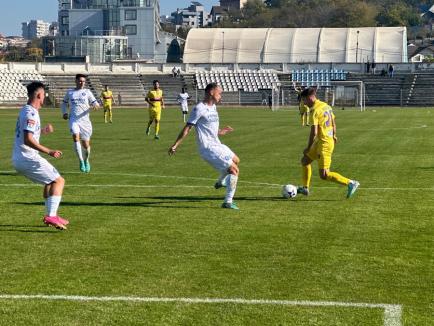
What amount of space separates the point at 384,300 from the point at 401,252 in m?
2.19

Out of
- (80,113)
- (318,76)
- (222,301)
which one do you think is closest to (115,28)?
(318,76)

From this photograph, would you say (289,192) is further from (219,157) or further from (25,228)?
(25,228)

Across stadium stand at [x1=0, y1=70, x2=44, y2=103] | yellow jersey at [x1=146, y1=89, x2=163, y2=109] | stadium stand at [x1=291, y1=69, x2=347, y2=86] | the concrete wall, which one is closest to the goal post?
stadium stand at [x1=291, y1=69, x2=347, y2=86]

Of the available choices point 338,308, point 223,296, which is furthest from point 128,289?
point 338,308

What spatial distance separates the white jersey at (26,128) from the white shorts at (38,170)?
0.06 metres

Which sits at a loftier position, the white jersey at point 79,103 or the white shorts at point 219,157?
the white jersey at point 79,103

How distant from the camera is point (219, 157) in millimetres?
13758

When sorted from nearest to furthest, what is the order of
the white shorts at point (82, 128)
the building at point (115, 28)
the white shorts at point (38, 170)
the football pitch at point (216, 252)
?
1. the football pitch at point (216, 252)
2. the white shorts at point (38, 170)
3. the white shorts at point (82, 128)
4. the building at point (115, 28)

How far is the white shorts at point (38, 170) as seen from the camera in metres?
11.3

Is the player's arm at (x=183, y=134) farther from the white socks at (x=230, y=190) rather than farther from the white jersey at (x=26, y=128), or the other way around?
the white jersey at (x=26, y=128)

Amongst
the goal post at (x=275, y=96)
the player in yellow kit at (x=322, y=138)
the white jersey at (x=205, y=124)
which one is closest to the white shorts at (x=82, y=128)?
the white jersey at (x=205, y=124)

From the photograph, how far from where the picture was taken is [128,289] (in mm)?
8188

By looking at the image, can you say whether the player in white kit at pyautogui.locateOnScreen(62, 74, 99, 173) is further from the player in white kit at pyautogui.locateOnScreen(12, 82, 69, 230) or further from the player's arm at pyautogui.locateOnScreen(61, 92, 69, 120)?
the player in white kit at pyautogui.locateOnScreen(12, 82, 69, 230)

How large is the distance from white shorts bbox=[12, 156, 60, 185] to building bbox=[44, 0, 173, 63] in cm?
11372
